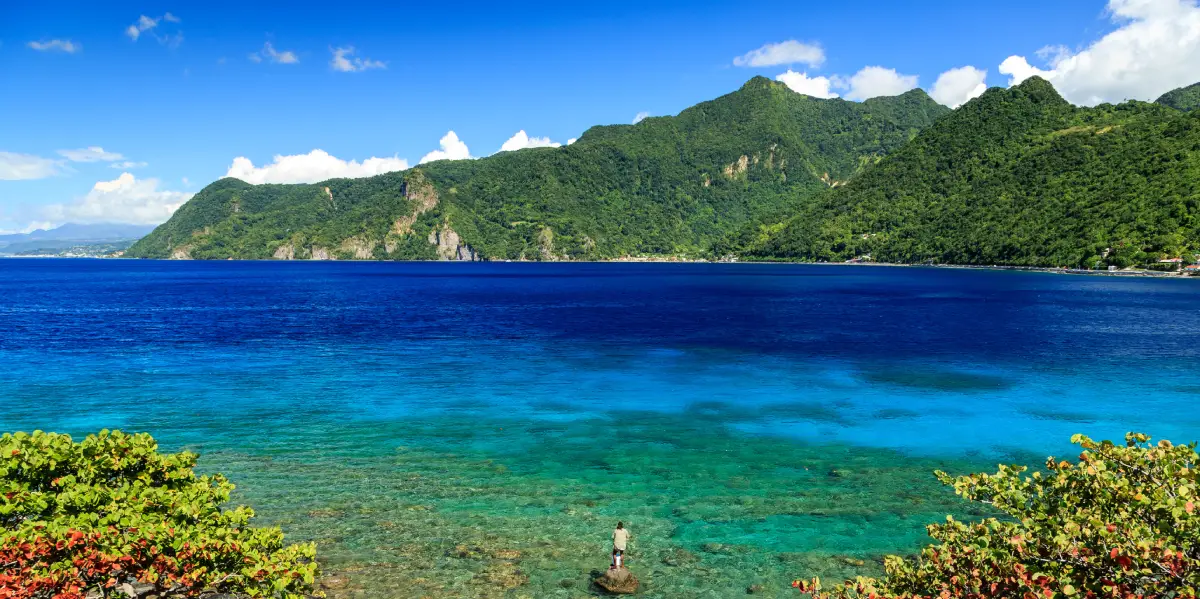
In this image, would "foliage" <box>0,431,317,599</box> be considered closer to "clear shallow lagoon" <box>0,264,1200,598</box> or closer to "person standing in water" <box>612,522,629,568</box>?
"clear shallow lagoon" <box>0,264,1200,598</box>

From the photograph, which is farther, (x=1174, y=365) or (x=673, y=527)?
(x=1174, y=365)

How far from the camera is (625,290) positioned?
19088 centimetres

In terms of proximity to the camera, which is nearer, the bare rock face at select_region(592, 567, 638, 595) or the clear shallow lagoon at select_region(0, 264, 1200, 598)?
the bare rock face at select_region(592, 567, 638, 595)

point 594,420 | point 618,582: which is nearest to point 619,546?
point 618,582

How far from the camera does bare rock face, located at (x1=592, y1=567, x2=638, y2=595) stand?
2295cm

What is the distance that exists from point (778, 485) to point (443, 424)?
23.5 meters

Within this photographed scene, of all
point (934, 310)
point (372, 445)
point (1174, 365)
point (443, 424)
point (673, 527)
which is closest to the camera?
point (673, 527)

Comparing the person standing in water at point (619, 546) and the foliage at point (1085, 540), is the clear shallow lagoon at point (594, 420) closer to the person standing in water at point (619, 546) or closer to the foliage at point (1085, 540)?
the person standing in water at point (619, 546)

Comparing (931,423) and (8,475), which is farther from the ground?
(8,475)

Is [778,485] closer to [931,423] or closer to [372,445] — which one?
[931,423]

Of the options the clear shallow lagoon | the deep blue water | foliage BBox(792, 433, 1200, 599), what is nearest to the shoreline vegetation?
foliage BBox(792, 433, 1200, 599)

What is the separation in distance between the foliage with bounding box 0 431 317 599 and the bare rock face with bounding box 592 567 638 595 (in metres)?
10.7

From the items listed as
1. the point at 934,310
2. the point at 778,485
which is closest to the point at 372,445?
the point at 778,485

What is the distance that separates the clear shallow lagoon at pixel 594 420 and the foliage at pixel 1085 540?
1050cm
